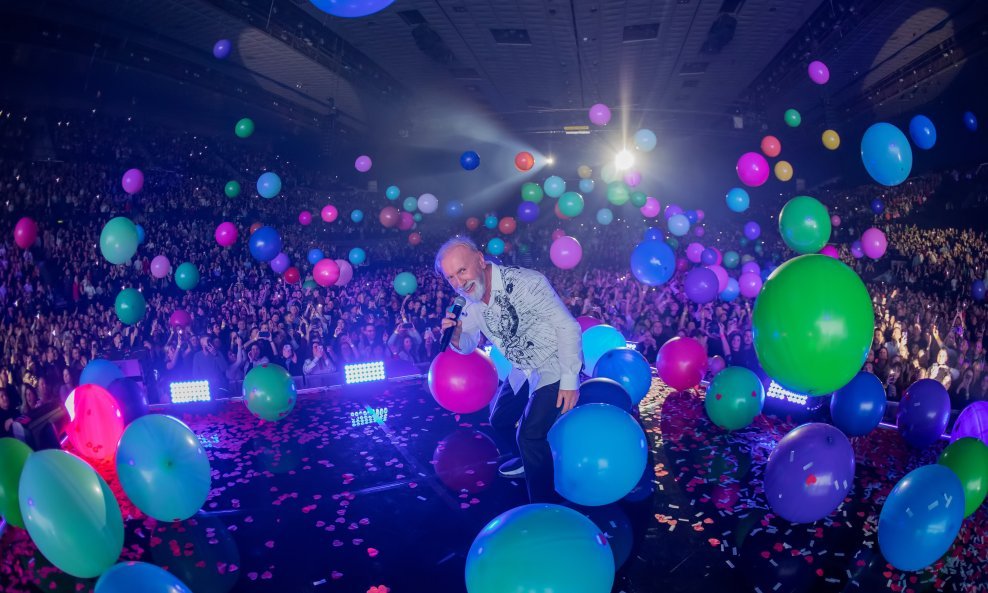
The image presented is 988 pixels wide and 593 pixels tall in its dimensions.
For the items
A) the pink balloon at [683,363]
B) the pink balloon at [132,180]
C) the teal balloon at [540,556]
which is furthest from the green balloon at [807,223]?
the pink balloon at [132,180]

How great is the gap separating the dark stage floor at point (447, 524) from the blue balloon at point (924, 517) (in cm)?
18

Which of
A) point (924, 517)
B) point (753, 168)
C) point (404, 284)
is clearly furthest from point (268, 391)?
point (753, 168)

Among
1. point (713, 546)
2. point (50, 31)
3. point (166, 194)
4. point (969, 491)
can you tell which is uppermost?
point (50, 31)

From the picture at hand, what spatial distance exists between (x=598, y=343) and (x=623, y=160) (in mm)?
9307

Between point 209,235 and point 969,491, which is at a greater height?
point 209,235

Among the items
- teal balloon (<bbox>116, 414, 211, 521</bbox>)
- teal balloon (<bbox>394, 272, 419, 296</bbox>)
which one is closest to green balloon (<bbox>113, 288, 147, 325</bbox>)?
teal balloon (<bbox>394, 272, 419, 296</bbox>)

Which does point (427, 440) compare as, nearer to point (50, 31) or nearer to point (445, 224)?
point (50, 31)

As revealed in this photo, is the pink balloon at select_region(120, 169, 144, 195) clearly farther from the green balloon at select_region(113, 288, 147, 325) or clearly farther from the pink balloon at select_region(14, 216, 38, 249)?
the green balloon at select_region(113, 288, 147, 325)

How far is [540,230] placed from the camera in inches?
738

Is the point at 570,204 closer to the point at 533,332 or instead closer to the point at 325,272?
the point at 325,272

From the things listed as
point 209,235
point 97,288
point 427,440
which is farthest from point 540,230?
point 427,440

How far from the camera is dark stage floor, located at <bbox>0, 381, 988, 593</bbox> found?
293 cm

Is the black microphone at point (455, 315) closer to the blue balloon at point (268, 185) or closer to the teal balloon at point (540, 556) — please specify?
the teal balloon at point (540, 556)

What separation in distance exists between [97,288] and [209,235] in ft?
10.6
